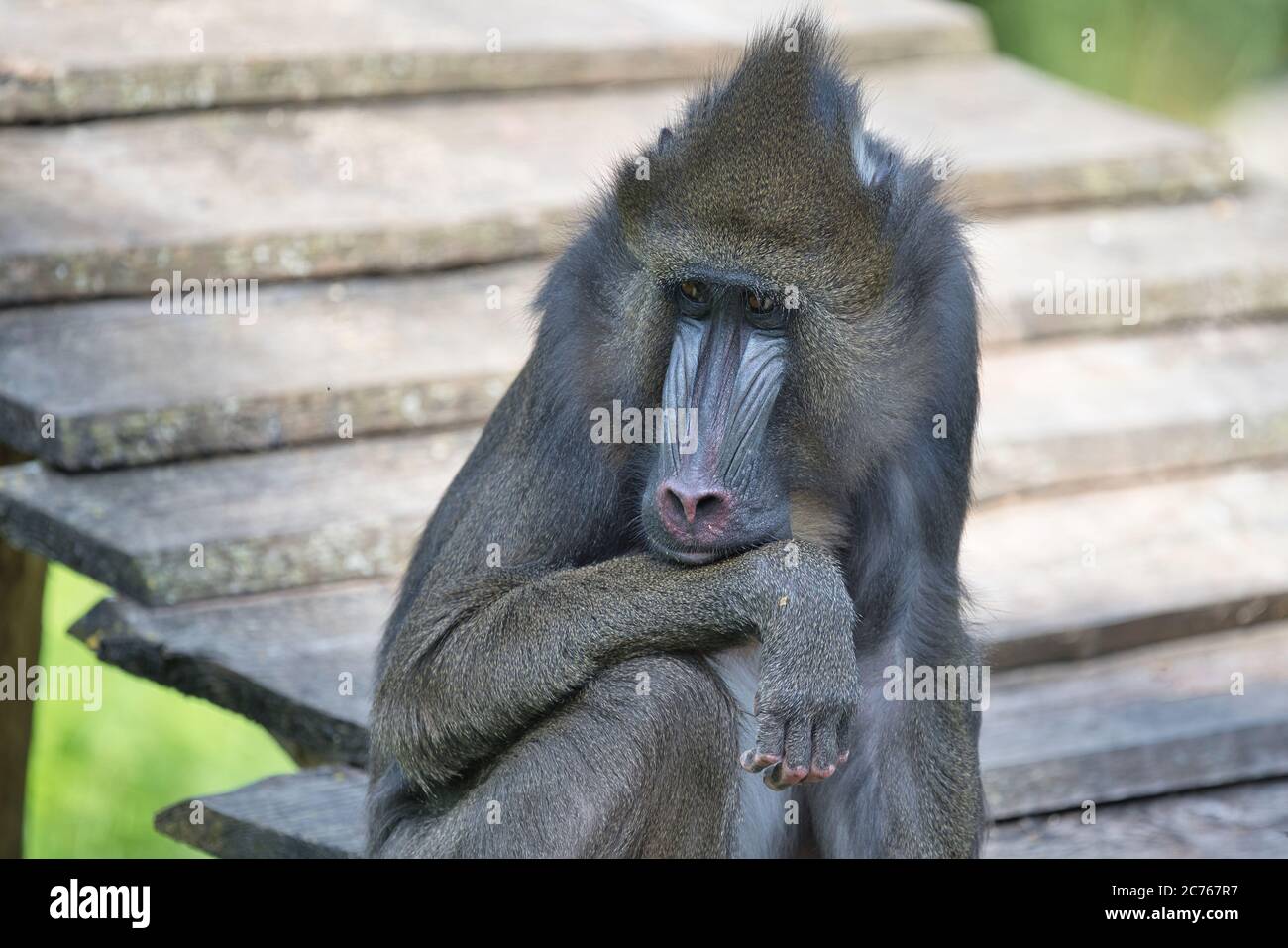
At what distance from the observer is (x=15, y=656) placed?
746 centimetres

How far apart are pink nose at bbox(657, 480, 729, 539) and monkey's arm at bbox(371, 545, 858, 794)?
0.13 metres

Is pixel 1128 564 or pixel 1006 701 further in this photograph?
pixel 1128 564

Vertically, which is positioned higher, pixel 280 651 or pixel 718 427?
pixel 718 427

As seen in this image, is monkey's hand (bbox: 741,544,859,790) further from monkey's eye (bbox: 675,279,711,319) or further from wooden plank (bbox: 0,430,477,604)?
wooden plank (bbox: 0,430,477,604)

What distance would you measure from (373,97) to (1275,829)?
4.49m

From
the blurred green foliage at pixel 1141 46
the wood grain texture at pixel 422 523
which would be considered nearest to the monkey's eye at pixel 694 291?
the wood grain texture at pixel 422 523

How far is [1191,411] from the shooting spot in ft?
22.6

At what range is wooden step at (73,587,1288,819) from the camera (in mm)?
5242

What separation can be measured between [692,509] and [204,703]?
6.31 meters

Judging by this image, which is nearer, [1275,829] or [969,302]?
[969,302]

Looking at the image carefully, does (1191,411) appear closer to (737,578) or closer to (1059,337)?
(1059,337)

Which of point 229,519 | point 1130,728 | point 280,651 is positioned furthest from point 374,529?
point 1130,728

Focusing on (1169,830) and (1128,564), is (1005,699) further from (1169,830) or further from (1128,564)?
(1128,564)
